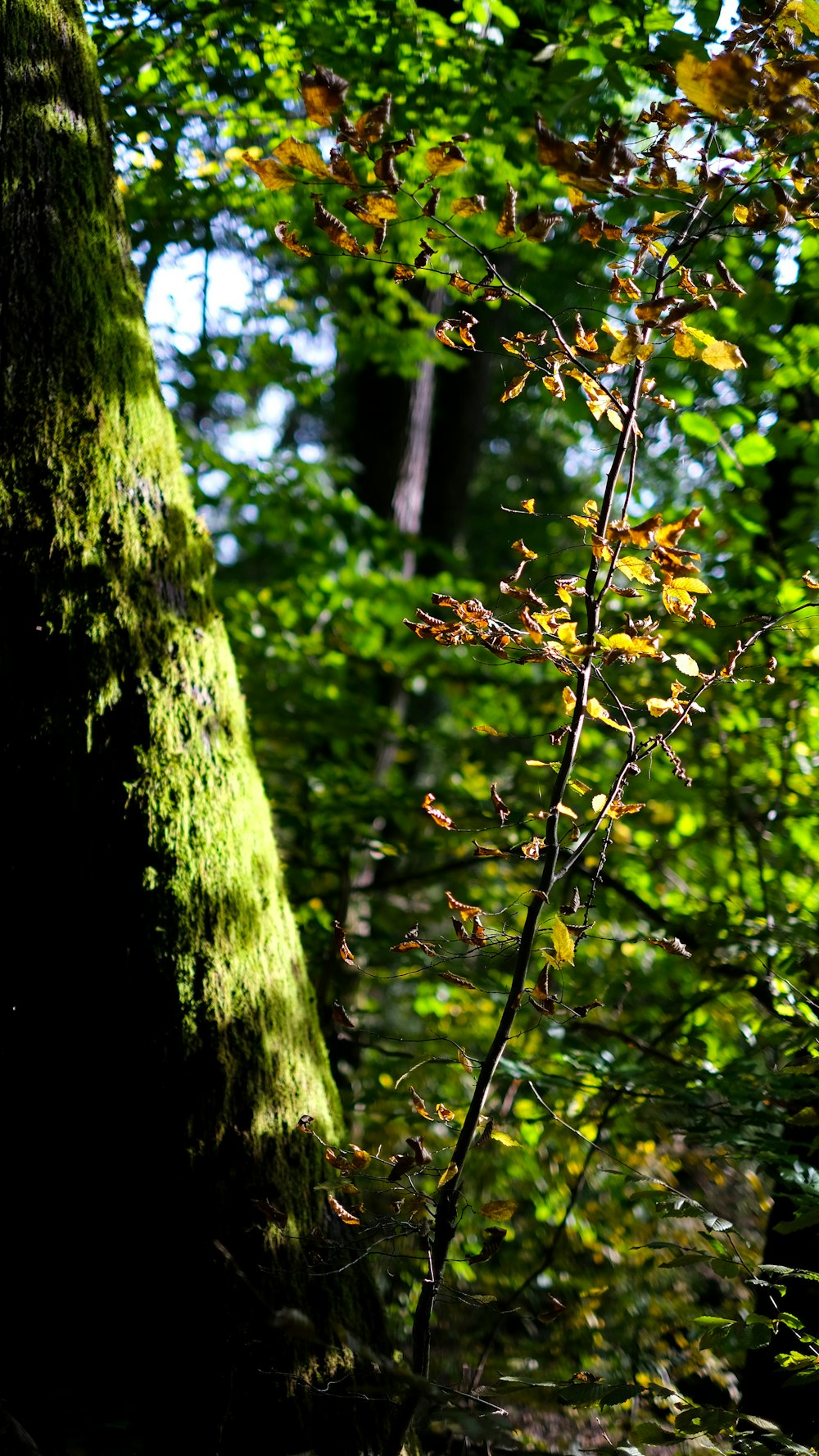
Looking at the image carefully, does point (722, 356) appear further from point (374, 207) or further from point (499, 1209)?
point (499, 1209)

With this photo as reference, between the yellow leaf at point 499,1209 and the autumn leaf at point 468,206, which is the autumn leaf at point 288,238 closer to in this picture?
the autumn leaf at point 468,206

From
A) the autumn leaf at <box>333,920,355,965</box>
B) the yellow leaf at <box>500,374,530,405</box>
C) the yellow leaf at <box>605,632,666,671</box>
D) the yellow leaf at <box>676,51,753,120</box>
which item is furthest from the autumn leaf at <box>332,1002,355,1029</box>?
the yellow leaf at <box>676,51,753,120</box>

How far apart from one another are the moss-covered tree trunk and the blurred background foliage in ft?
0.94

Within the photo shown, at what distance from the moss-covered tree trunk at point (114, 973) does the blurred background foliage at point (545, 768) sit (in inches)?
11.3

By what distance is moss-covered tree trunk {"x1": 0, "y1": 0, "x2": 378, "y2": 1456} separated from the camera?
1295mm

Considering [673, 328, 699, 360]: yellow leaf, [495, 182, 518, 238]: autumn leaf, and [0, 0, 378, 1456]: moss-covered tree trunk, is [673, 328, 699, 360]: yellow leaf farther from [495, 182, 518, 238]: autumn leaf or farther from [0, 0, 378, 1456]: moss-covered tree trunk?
[0, 0, 378, 1456]: moss-covered tree trunk

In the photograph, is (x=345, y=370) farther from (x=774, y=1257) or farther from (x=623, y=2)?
(x=774, y=1257)

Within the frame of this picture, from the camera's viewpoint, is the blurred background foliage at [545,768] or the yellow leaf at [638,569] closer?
the yellow leaf at [638,569]

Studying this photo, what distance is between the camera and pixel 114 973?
134cm

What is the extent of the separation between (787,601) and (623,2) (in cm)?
151

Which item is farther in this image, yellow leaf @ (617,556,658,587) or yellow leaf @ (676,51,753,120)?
yellow leaf @ (617,556,658,587)

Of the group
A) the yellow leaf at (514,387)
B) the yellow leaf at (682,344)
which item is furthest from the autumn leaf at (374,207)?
the yellow leaf at (682,344)

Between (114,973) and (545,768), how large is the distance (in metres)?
1.88

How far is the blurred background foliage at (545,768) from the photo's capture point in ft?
6.09
